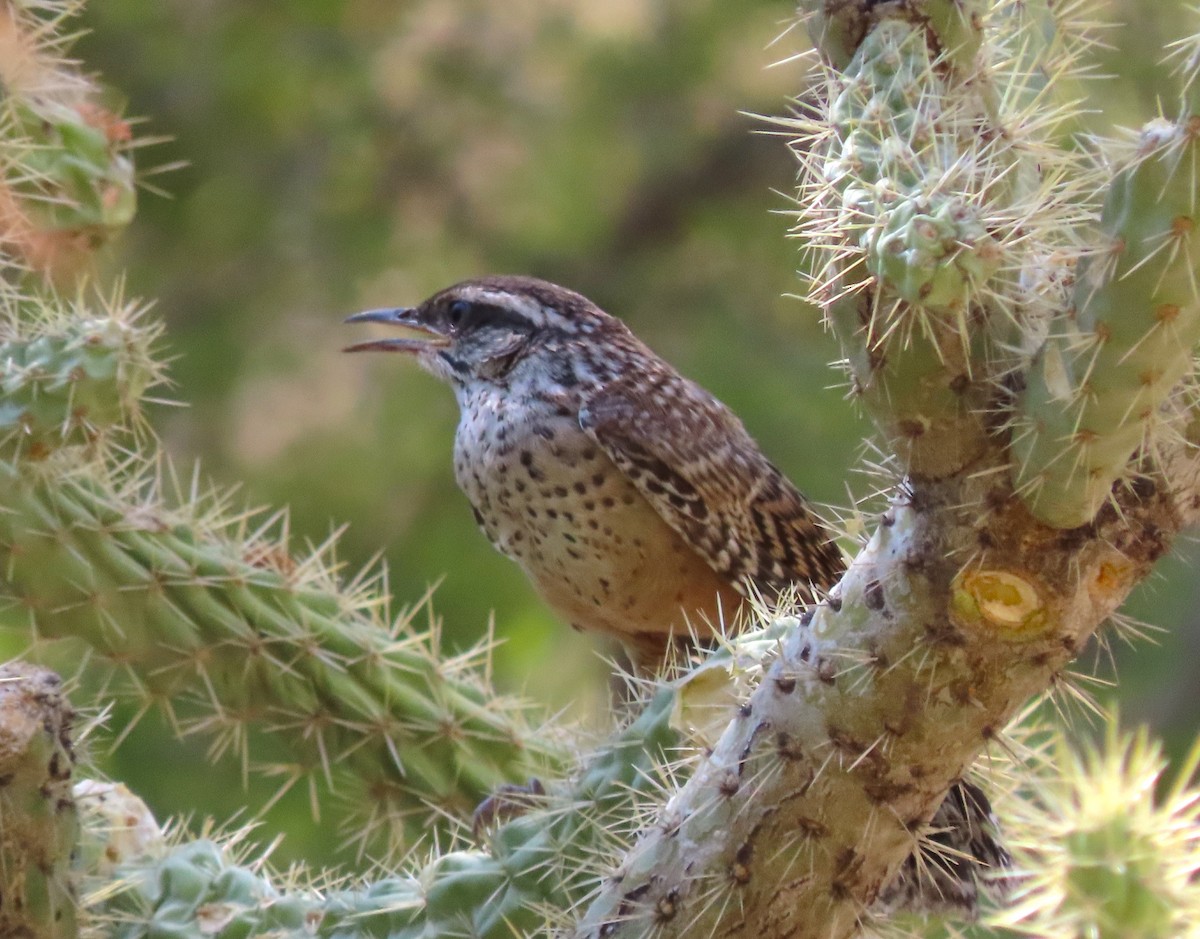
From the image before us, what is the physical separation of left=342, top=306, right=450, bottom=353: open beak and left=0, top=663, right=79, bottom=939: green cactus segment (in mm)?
1454

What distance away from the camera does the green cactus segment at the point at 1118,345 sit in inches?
52.9

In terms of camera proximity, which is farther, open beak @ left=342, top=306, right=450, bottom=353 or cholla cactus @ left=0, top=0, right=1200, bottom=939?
open beak @ left=342, top=306, right=450, bottom=353

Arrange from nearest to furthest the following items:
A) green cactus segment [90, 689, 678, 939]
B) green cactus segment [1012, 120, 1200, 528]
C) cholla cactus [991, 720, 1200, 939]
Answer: cholla cactus [991, 720, 1200, 939] → green cactus segment [1012, 120, 1200, 528] → green cactus segment [90, 689, 678, 939]

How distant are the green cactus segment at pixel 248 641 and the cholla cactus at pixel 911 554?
24cm

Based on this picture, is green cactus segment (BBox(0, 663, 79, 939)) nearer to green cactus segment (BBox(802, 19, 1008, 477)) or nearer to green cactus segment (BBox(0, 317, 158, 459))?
green cactus segment (BBox(0, 317, 158, 459))

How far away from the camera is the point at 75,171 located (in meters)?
2.81

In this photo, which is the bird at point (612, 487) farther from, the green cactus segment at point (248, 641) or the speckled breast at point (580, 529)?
the green cactus segment at point (248, 641)

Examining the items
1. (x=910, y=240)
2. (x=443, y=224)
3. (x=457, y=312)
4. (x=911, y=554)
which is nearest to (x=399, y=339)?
(x=457, y=312)

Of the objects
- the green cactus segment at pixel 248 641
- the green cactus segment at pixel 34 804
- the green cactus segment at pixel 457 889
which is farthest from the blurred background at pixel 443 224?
the green cactus segment at pixel 34 804

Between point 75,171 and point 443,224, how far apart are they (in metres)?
4.19

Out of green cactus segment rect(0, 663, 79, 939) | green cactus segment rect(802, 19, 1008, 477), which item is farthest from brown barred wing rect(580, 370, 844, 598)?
green cactus segment rect(0, 663, 79, 939)


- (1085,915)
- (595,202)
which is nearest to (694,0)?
(595,202)

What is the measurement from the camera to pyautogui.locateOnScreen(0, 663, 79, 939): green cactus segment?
67.9 inches

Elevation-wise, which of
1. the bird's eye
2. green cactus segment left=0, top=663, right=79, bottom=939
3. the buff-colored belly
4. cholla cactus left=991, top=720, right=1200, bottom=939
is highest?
cholla cactus left=991, top=720, right=1200, bottom=939
